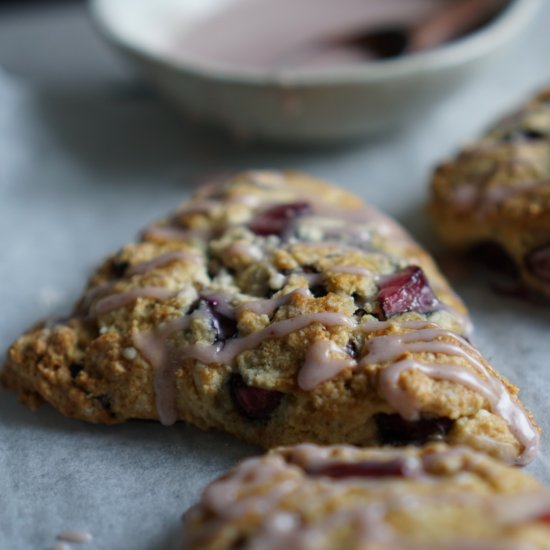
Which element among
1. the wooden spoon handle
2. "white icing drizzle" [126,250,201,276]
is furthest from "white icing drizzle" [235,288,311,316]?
the wooden spoon handle

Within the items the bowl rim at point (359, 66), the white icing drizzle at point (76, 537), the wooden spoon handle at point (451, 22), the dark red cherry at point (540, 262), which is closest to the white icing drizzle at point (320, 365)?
the white icing drizzle at point (76, 537)

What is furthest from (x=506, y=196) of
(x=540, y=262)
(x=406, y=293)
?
(x=406, y=293)

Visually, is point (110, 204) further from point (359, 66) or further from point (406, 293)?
point (406, 293)

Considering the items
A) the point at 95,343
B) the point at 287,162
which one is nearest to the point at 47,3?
the point at 287,162

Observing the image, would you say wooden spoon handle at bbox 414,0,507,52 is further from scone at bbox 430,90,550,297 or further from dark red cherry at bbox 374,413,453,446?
dark red cherry at bbox 374,413,453,446

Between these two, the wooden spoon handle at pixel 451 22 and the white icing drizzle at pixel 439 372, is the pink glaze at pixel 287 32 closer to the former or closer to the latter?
the wooden spoon handle at pixel 451 22
